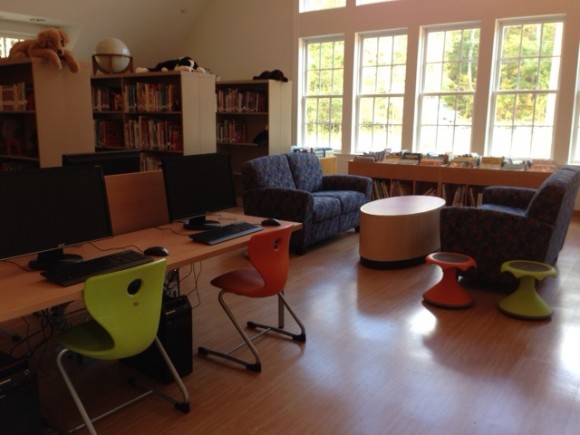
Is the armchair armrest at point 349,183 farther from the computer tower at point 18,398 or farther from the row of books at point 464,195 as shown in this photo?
the computer tower at point 18,398

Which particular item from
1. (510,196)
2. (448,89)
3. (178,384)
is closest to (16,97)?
(178,384)

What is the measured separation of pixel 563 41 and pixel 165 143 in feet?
17.0

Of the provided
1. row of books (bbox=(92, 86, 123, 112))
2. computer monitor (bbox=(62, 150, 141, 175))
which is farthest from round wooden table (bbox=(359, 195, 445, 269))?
row of books (bbox=(92, 86, 123, 112))

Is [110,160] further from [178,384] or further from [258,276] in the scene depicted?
[178,384]

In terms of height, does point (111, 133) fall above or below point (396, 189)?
above

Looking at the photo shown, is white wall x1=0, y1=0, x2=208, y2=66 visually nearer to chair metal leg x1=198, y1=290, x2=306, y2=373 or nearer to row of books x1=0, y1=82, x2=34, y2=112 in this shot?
row of books x1=0, y1=82, x2=34, y2=112

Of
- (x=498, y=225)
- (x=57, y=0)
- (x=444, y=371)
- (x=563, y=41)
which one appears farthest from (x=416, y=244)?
(x=57, y=0)

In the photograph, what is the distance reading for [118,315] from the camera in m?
2.02

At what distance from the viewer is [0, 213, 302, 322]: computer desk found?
187cm

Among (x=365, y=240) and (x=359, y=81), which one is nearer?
(x=365, y=240)

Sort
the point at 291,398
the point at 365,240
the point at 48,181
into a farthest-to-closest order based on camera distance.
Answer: the point at 365,240
the point at 291,398
the point at 48,181

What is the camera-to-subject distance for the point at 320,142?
8609mm

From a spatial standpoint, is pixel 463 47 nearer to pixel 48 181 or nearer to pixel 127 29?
pixel 127 29

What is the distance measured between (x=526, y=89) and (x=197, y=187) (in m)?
5.56
